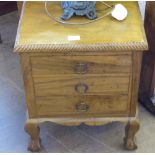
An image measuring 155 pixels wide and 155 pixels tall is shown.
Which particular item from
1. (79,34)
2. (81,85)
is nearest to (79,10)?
(79,34)

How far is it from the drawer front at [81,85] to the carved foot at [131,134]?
0.47 feet

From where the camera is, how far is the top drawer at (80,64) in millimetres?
1221

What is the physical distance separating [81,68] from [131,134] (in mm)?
361

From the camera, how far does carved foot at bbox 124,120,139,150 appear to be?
4.57 feet

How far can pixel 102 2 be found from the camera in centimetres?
135

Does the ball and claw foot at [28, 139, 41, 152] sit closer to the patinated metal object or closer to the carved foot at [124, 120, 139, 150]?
the carved foot at [124, 120, 139, 150]

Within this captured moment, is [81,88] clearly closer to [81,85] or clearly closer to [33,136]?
[81,85]

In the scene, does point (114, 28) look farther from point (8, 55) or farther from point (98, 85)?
point (8, 55)

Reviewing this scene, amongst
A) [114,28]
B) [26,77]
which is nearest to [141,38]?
[114,28]

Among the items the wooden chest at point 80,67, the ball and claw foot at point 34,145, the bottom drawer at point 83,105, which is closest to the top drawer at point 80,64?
the wooden chest at point 80,67

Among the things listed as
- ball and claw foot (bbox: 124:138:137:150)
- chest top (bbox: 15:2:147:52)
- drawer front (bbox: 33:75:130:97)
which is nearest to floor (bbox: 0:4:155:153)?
ball and claw foot (bbox: 124:138:137:150)

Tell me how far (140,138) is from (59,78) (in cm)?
48

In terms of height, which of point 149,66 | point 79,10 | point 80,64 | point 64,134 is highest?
point 79,10

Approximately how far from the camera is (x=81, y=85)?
50.6 inches
